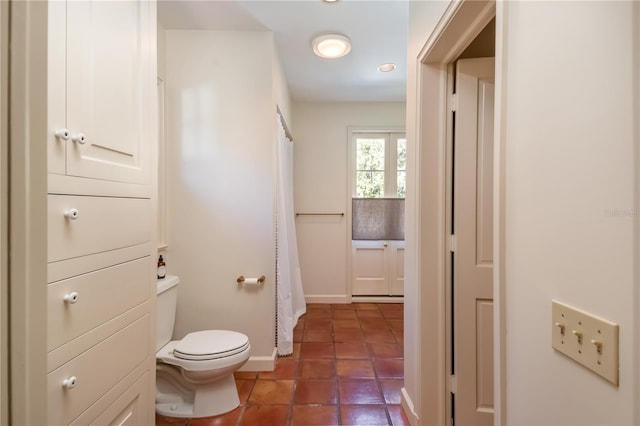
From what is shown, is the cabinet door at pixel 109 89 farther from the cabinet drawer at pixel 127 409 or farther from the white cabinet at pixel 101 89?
the cabinet drawer at pixel 127 409

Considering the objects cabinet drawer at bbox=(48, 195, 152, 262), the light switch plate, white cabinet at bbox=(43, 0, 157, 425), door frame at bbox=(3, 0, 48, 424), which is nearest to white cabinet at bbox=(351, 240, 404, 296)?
white cabinet at bbox=(43, 0, 157, 425)

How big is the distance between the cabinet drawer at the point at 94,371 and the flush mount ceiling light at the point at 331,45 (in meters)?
2.23

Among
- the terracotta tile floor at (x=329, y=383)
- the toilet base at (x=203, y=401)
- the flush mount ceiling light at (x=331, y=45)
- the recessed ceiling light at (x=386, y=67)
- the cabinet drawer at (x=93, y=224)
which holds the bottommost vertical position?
the terracotta tile floor at (x=329, y=383)

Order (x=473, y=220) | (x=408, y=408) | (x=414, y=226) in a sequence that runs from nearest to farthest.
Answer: (x=473, y=220)
(x=414, y=226)
(x=408, y=408)

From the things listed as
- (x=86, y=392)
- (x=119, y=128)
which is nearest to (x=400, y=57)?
(x=119, y=128)

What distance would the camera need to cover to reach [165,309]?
77.2 inches

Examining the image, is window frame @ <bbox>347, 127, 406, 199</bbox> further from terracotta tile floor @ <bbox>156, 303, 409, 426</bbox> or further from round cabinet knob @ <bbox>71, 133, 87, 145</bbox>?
round cabinet knob @ <bbox>71, 133, 87, 145</bbox>

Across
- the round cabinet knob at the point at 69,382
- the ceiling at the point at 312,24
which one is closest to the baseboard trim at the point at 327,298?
the ceiling at the point at 312,24

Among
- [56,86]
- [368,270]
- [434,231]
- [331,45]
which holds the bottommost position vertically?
[368,270]

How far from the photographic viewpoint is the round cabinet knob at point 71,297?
729 mm

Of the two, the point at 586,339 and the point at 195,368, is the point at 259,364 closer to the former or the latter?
the point at 195,368

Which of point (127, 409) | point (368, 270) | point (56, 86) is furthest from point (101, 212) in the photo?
point (368, 270)

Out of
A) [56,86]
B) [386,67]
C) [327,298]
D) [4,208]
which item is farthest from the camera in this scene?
[327,298]

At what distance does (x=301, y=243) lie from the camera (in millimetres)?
3828
